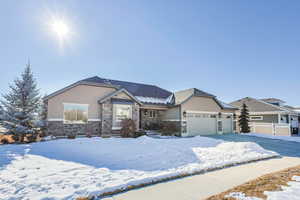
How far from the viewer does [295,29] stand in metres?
10.7

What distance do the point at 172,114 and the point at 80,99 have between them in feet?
30.0

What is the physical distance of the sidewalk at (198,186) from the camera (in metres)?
3.39

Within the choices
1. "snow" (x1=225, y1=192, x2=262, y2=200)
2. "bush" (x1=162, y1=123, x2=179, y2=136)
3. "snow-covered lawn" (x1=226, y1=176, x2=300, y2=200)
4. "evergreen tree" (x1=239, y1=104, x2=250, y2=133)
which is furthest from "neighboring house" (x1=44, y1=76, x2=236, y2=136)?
"snow-covered lawn" (x1=226, y1=176, x2=300, y2=200)

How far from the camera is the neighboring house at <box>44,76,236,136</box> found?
474 inches

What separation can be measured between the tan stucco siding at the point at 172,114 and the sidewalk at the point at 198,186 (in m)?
10.3

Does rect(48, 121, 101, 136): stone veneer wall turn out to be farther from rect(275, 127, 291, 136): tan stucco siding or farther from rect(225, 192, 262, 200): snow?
rect(275, 127, 291, 136): tan stucco siding

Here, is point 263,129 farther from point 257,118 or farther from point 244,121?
point 257,118

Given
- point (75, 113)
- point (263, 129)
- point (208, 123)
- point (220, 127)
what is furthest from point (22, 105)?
point (263, 129)

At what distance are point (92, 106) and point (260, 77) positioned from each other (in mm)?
18172

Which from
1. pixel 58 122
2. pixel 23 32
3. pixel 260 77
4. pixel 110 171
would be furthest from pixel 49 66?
pixel 260 77

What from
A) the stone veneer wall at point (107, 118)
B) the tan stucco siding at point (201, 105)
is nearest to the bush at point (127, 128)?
the stone veneer wall at point (107, 118)

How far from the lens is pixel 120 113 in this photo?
45.6 ft

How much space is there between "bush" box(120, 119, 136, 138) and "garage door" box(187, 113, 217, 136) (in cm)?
598

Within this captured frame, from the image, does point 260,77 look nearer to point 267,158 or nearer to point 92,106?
point 267,158
